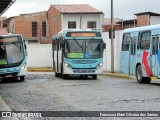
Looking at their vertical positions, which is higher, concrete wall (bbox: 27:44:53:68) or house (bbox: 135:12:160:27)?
house (bbox: 135:12:160:27)

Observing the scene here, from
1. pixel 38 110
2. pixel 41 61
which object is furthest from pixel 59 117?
pixel 41 61

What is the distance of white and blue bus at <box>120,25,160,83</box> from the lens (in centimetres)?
2108

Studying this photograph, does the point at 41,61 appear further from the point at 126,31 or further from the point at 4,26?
the point at 4,26

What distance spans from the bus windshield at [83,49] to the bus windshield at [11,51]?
282 centimetres

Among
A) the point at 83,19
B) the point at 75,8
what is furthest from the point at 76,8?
the point at 83,19

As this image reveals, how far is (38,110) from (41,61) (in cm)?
3829

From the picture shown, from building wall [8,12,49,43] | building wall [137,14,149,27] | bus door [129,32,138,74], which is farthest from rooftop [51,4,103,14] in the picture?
bus door [129,32,138,74]

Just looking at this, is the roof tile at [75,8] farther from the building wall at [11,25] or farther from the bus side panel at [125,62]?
the bus side panel at [125,62]

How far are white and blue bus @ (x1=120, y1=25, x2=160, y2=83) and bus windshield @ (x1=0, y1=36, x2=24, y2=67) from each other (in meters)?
6.21

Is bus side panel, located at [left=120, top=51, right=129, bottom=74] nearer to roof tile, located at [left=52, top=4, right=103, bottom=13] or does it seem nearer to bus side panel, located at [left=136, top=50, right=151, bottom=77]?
bus side panel, located at [left=136, top=50, right=151, bottom=77]

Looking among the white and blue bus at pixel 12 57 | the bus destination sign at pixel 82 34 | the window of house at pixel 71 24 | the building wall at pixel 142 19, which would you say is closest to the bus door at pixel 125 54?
the bus destination sign at pixel 82 34

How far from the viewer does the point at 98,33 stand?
27578 millimetres

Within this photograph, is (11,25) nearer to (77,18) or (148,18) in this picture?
(77,18)

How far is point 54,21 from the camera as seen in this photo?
2960 inches
